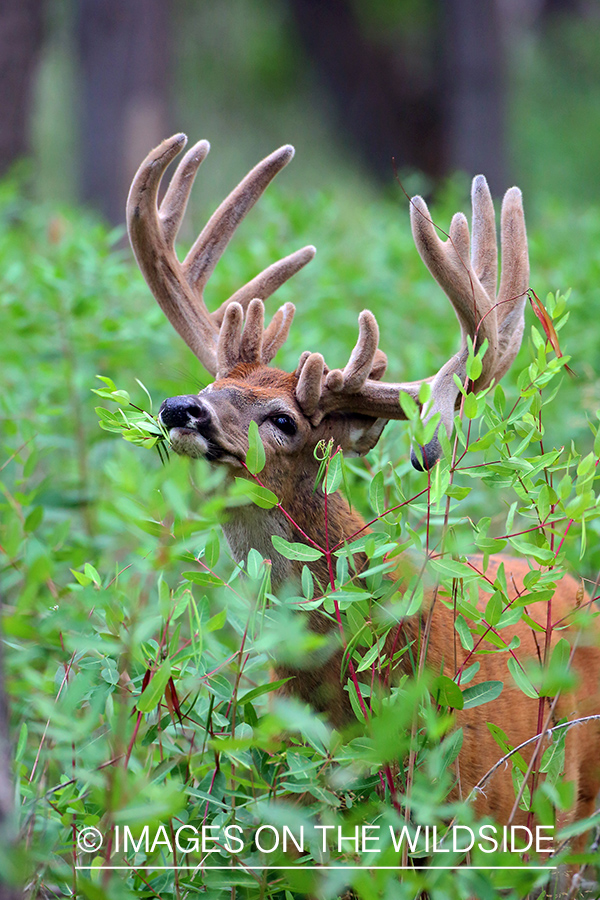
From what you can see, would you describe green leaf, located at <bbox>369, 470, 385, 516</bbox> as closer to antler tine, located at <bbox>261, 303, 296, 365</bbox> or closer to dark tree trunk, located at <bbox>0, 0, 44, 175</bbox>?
antler tine, located at <bbox>261, 303, 296, 365</bbox>

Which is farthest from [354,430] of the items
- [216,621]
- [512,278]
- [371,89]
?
[371,89]

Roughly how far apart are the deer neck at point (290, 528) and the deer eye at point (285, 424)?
0.20 meters

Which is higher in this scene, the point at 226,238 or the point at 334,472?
the point at 226,238

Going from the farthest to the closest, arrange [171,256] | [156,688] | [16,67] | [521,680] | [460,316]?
[16,67]
[171,256]
[460,316]
[521,680]
[156,688]

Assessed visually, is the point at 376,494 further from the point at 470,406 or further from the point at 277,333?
the point at 277,333

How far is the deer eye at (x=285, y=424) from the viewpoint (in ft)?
9.31

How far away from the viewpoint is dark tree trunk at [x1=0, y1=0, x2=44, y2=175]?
27.1ft

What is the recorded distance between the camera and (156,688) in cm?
179

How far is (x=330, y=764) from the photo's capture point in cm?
205

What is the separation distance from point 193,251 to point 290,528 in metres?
1.23

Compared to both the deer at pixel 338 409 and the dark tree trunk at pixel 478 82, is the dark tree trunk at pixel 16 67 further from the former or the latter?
the dark tree trunk at pixel 478 82

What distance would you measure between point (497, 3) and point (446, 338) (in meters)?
11.5

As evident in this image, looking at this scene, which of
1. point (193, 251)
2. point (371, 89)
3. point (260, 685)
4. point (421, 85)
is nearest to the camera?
point (260, 685)

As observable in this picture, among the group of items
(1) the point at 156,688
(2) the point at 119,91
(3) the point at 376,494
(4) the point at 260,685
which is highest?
(2) the point at 119,91
